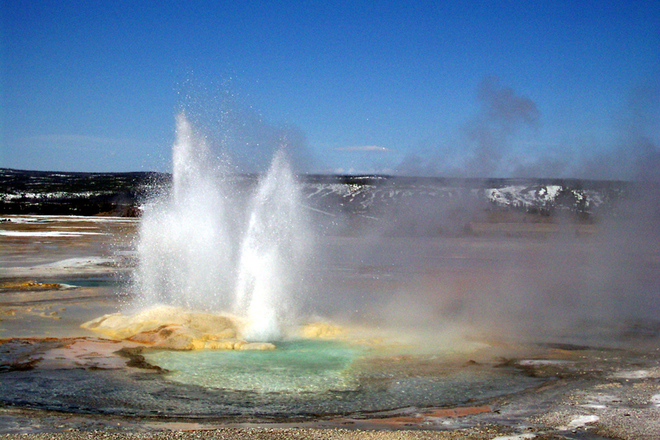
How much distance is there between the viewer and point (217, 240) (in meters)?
12.3

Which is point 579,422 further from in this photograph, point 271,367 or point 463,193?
point 463,193

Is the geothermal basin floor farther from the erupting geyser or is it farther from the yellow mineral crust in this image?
the erupting geyser

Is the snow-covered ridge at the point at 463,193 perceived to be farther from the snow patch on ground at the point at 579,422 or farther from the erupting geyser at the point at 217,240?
the snow patch on ground at the point at 579,422

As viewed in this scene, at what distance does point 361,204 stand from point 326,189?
3.23m

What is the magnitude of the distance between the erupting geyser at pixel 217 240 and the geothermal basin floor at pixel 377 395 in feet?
6.75

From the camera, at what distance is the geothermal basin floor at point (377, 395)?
5723 mm

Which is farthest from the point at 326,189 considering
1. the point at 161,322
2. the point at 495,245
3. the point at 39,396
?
the point at 39,396

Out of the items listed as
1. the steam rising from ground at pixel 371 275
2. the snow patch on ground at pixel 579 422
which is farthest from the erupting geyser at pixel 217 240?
the snow patch on ground at pixel 579 422

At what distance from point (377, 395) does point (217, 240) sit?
20.1 ft

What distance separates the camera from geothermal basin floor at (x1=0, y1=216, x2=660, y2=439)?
5.72 metres

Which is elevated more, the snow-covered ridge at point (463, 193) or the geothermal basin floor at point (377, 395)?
the snow-covered ridge at point (463, 193)

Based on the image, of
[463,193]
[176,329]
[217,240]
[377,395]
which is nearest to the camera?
[377,395]

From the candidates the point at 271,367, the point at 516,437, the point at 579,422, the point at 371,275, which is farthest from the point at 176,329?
the point at 371,275

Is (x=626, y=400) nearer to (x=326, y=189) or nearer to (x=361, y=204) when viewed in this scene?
(x=361, y=204)
